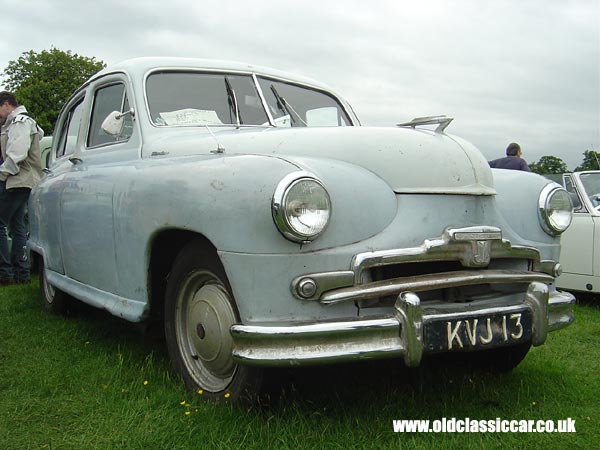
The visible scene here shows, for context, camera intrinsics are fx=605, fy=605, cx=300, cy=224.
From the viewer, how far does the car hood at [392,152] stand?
2545 millimetres

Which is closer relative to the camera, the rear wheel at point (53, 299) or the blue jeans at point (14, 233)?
the rear wheel at point (53, 299)

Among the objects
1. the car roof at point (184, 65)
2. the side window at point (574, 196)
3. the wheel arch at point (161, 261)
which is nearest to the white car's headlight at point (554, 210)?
the wheel arch at point (161, 261)

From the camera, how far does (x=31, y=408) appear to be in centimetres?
266

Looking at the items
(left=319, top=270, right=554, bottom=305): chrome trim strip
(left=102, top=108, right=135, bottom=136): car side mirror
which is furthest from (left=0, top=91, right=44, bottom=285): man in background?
(left=319, top=270, right=554, bottom=305): chrome trim strip

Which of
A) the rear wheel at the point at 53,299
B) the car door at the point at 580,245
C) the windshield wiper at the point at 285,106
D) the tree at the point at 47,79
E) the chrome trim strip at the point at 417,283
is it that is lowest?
the rear wheel at the point at 53,299

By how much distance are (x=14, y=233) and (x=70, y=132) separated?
213cm

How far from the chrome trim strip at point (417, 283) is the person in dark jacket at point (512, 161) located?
4.38m

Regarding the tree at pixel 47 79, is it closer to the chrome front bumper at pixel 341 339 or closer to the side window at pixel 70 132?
the side window at pixel 70 132

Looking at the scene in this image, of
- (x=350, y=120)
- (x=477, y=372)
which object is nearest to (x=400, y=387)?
(x=477, y=372)

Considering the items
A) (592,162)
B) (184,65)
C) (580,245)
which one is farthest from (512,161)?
(184,65)

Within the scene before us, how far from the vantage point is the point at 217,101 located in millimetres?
3545

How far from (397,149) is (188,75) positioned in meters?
1.56

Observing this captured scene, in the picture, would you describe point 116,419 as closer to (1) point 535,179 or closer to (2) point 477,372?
(2) point 477,372

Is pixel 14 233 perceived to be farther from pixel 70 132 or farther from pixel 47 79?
pixel 47 79
